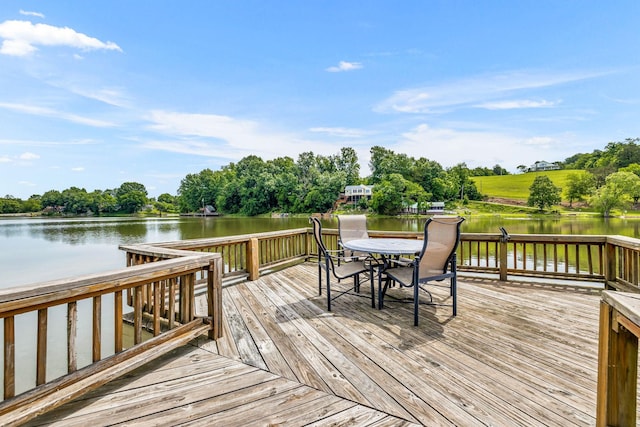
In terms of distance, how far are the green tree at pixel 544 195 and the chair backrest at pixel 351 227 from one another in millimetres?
49641

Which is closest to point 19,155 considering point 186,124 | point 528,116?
point 186,124

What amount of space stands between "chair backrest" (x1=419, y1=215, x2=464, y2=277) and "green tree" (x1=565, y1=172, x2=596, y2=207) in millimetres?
54798

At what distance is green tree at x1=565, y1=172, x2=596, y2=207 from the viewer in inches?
1729

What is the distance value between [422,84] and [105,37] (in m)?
16.9

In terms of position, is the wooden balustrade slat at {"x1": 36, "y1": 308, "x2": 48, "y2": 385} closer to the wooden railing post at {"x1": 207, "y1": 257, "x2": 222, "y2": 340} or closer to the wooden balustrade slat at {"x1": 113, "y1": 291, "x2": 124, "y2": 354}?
the wooden balustrade slat at {"x1": 113, "y1": 291, "x2": 124, "y2": 354}

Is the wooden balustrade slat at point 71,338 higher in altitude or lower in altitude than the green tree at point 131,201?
lower

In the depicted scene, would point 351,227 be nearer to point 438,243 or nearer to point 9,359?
point 438,243

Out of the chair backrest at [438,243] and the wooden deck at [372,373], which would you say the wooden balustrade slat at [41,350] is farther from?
the chair backrest at [438,243]

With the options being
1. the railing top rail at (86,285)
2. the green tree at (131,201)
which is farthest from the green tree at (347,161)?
the railing top rail at (86,285)

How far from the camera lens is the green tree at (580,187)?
43.9m

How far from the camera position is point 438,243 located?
114 inches

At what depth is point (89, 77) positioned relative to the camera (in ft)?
47.3

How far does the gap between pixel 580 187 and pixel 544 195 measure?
5.74m

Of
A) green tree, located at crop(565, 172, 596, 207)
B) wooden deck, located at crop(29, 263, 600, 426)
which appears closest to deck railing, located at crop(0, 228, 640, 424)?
wooden deck, located at crop(29, 263, 600, 426)
